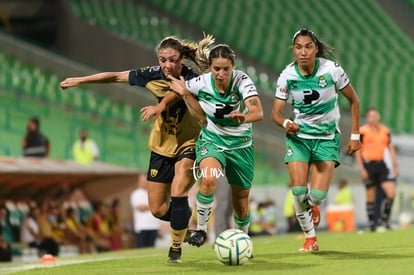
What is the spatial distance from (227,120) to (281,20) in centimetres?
2774

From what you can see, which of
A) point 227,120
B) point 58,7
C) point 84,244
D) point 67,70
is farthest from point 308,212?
point 58,7

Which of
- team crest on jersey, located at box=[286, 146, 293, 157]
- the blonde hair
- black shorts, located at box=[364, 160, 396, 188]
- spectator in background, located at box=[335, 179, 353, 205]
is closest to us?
the blonde hair

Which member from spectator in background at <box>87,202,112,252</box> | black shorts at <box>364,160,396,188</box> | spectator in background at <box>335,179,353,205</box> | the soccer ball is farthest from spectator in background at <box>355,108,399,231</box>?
the soccer ball

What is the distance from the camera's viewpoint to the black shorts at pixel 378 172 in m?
19.3

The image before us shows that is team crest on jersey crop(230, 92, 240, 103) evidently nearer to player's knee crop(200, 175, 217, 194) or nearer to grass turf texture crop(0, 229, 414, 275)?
player's knee crop(200, 175, 217, 194)

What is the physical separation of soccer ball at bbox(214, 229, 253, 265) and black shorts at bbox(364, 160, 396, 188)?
9.48 meters

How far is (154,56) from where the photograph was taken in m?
33.5

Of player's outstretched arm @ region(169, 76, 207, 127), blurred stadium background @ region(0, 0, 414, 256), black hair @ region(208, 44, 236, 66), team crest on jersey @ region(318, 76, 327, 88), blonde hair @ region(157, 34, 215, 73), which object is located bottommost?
player's outstretched arm @ region(169, 76, 207, 127)

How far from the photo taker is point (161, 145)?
11164 mm

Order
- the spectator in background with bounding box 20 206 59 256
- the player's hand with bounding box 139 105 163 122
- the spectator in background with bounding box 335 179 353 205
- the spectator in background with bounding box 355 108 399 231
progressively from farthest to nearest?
the spectator in background with bounding box 335 179 353 205 → the spectator in background with bounding box 20 206 59 256 → the spectator in background with bounding box 355 108 399 231 → the player's hand with bounding box 139 105 163 122

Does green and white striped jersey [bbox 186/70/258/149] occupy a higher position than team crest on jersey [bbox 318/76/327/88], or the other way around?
team crest on jersey [bbox 318/76/327/88]

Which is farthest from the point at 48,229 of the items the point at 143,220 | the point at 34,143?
the point at 34,143

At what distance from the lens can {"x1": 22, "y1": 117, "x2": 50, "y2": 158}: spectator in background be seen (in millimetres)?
22484

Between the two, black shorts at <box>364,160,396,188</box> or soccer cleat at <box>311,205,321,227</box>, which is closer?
soccer cleat at <box>311,205,321,227</box>
